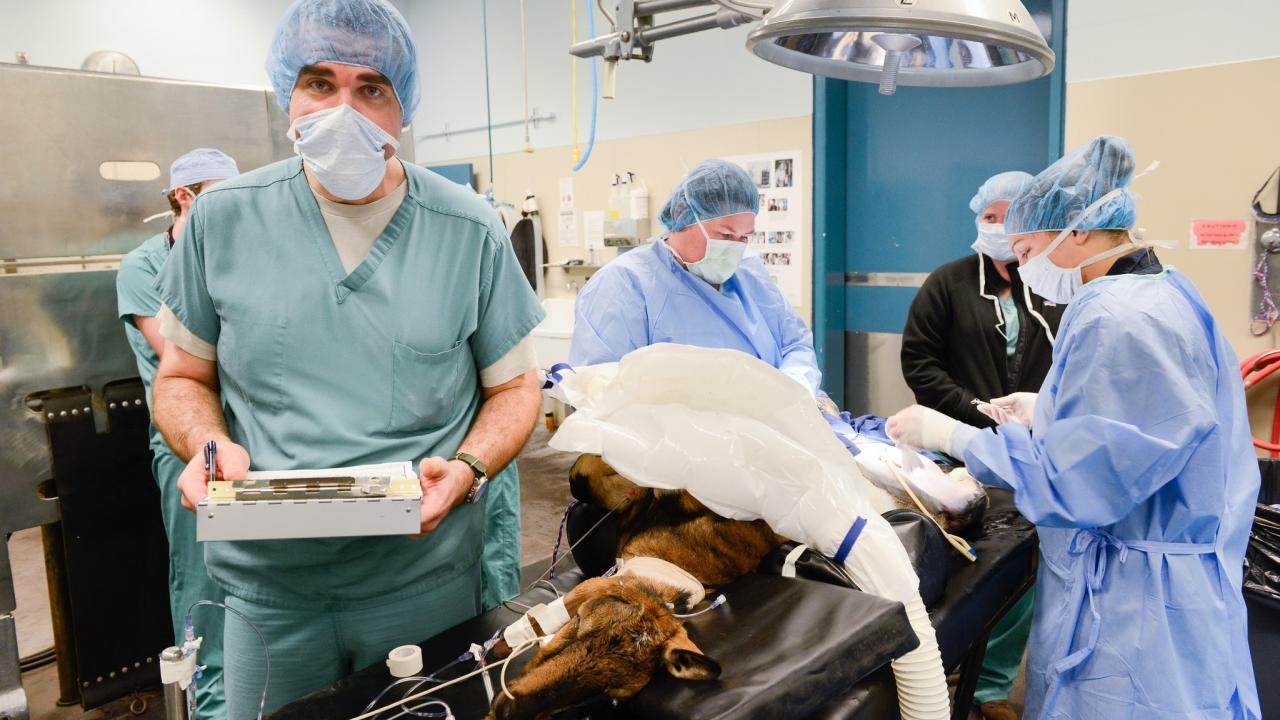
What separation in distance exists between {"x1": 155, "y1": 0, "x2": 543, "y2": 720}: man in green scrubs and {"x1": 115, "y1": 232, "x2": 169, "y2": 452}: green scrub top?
118 cm

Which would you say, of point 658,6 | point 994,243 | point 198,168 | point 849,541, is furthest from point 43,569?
point 994,243

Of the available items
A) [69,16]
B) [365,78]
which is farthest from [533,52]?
[365,78]

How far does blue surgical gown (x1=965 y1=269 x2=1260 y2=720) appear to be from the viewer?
1514mm

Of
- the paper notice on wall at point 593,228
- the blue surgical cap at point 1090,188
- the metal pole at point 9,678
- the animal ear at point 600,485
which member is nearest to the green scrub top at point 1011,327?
the blue surgical cap at point 1090,188

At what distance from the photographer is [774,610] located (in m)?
1.19

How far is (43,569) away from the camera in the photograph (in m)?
4.12

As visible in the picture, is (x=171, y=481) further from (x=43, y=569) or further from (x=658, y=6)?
(x=43, y=569)

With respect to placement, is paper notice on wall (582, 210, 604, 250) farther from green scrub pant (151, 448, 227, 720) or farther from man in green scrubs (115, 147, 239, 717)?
green scrub pant (151, 448, 227, 720)

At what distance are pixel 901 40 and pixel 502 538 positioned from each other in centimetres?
153

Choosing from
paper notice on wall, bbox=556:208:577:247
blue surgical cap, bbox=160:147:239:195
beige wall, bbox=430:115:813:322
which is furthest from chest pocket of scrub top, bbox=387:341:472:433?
paper notice on wall, bbox=556:208:577:247

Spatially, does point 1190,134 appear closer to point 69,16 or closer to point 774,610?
point 774,610

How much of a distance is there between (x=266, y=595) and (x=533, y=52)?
17.2ft

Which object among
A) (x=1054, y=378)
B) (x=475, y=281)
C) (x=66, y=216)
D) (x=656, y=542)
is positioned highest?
(x=66, y=216)

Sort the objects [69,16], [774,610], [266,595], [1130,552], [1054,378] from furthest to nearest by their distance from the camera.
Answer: [69,16]
[1054,378]
[1130,552]
[266,595]
[774,610]
